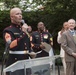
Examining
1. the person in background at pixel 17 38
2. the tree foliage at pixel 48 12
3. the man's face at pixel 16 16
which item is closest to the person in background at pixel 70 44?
the person in background at pixel 17 38

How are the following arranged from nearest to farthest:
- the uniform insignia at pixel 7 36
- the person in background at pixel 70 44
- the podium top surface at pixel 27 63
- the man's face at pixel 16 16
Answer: the podium top surface at pixel 27 63 → the uniform insignia at pixel 7 36 → the man's face at pixel 16 16 → the person in background at pixel 70 44

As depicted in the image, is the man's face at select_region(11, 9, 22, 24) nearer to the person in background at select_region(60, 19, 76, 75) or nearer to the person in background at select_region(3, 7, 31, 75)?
the person in background at select_region(3, 7, 31, 75)

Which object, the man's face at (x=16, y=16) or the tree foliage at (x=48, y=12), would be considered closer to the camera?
the man's face at (x=16, y=16)

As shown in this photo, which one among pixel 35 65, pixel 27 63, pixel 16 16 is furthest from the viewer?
pixel 16 16

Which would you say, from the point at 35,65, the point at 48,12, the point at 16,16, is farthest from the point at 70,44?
the point at 48,12

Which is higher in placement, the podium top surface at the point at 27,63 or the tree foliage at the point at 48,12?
the tree foliage at the point at 48,12

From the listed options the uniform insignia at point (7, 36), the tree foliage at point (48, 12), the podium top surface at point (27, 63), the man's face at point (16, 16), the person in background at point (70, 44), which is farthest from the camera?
the tree foliage at point (48, 12)

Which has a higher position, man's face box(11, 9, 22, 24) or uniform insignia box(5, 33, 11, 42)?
man's face box(11, 9, 22, 24)

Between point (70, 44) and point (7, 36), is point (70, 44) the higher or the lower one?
the lower one

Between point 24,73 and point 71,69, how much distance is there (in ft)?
9.36

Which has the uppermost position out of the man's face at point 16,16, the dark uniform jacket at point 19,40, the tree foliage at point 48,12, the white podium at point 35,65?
the tree foliage at point 48,12

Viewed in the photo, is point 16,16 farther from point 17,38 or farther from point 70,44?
point 70,44

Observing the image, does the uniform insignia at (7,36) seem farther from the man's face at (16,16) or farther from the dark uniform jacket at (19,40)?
the man's face at (16,16)

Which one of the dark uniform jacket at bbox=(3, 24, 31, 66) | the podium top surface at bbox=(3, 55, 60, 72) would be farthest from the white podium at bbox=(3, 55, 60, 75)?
the dark uniform jacket at bbox=(3, 24, 31, 66)
